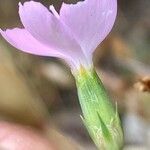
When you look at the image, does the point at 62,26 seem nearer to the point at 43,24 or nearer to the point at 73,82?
the point at 43,24

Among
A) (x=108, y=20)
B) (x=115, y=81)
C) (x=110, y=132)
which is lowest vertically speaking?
(x=115, y=81)

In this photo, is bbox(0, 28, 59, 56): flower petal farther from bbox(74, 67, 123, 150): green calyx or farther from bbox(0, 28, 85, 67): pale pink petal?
bbox(74, 67, 123, 150): green calyx

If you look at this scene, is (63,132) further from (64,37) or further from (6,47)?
(64,37)

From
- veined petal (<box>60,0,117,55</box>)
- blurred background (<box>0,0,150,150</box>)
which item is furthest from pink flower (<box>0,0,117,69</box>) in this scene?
blurred background (<box>0,0,150,150</box>)

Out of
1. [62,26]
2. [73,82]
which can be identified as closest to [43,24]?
[62,26]

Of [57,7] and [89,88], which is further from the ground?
[89,88]

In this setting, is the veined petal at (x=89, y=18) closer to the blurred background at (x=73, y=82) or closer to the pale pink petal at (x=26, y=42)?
the pale pink petal at (x=26, y=42)

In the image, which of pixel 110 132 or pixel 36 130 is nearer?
pixel 110 132

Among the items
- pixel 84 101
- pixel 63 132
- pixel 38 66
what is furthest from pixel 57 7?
pixel 84 101
